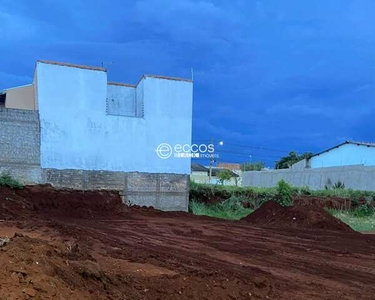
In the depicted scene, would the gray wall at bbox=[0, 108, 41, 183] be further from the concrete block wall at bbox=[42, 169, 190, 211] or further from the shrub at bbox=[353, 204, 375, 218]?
the shrub at bbox=[353, 204, 375, 218]

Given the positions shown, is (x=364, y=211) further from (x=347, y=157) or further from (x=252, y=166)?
(x=252, y=166)

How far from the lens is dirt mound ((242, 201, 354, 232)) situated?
14234mm

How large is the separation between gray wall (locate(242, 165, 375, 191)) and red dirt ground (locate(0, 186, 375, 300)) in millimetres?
14889

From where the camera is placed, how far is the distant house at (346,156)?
3303cm

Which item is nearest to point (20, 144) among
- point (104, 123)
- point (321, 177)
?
point (104, 123)

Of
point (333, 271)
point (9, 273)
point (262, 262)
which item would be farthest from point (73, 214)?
point (9, 273)

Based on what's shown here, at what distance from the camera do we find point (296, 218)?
15000 millimetres

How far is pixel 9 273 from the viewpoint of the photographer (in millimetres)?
3066

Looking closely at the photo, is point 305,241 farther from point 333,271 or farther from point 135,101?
point 135,101

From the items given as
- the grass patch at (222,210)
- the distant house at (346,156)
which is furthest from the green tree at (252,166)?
the grass patch at (222,210)

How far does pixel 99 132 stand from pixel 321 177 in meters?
19.2

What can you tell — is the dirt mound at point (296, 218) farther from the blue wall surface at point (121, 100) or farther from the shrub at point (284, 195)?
the blue wall surface at point (121, 100)
